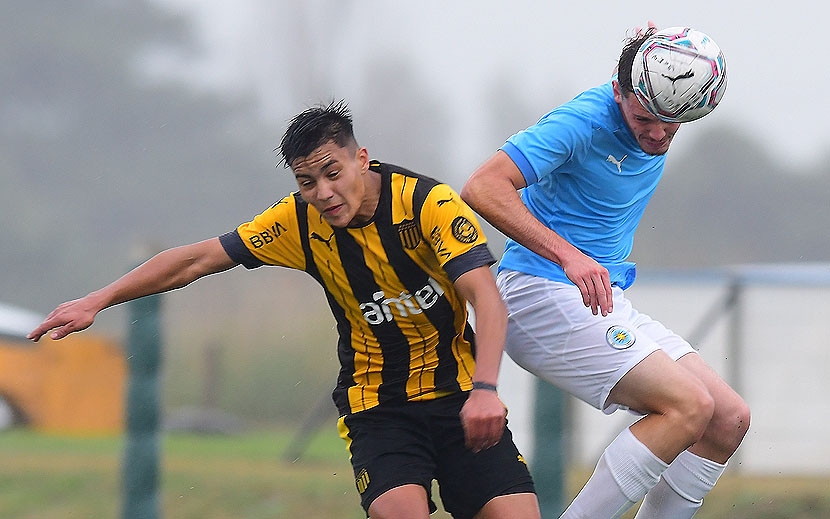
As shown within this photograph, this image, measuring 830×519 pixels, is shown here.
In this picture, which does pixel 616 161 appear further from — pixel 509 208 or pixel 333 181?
pixel 333 181

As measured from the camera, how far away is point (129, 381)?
5371mm

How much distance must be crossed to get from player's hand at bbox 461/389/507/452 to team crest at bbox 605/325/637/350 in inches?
27.4

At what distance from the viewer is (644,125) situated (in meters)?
3.72

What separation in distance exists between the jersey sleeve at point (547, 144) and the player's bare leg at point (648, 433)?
0.75 metres

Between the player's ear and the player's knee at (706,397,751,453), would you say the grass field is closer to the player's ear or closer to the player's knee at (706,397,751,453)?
the player's knee at (706,397,751,453)

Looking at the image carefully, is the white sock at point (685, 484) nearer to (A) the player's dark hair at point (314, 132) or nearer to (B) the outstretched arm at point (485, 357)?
(B) the outstretched arm at point (485, 357)

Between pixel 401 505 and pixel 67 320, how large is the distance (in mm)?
1258

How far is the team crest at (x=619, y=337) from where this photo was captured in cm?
369

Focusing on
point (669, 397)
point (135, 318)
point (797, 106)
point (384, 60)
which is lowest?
point (669, 397)

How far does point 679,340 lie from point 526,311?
580mm

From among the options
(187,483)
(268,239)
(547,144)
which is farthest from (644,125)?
(187,483)

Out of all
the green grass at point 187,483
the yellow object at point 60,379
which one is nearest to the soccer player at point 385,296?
the green grass at point 187,483

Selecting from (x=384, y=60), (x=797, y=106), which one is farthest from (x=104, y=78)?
(x=797, y=106)

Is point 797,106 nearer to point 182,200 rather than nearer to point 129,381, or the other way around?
point 182,200
